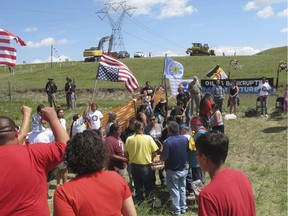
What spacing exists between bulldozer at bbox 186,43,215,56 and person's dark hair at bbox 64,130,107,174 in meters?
56.8

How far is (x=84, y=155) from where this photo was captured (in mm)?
2658

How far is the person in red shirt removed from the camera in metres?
2.52

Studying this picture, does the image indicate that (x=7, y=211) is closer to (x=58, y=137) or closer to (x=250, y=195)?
(x=58, y=137)

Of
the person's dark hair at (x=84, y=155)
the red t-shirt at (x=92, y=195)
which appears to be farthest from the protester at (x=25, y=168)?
the red t-shirt at (x=92, y=195)

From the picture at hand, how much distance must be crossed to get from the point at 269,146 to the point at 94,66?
1576 inches

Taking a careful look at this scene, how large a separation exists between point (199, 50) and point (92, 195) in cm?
5711

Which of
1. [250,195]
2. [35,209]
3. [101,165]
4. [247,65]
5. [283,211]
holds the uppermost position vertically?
[247,65]

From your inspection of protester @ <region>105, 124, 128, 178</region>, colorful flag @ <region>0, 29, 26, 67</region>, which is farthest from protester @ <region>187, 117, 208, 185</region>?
colorful flag @ <region>0, 29, 26, 67</region>

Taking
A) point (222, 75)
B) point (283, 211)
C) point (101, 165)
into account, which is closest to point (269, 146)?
point (283, 211)

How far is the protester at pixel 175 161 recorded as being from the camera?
6.56 metres

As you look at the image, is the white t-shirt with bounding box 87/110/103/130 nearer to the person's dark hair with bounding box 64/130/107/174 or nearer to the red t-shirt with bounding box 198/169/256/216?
the person's dark hair with bounding box 64/130/107/174

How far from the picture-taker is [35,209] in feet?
9.57

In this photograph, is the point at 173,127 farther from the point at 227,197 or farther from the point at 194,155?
the point at 227,197

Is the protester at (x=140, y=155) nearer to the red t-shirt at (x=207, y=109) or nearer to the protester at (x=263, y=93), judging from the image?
the red t-shirt at (x=207, y=109)
